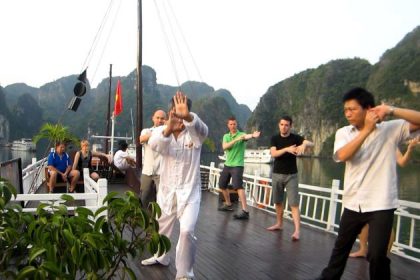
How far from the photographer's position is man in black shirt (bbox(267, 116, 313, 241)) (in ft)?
18.3

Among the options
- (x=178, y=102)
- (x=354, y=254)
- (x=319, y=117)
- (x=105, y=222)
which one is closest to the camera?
(x=105, y=222)

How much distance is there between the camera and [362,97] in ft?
9.48

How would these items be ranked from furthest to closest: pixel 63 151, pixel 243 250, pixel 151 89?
pixel 151 89
pixel 63 151
pixel 243 250

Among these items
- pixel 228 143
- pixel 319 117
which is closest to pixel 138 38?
pixel 228 143

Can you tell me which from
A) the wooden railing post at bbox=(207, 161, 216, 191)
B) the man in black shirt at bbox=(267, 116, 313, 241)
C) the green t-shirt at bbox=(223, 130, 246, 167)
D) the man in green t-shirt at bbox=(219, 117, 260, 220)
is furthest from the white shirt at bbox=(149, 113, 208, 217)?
the wooden railing post at bbox=(207, 161, 216, 191)

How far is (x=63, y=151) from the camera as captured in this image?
816 cm

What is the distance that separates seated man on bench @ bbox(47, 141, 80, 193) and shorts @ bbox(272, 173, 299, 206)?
4.15 meters

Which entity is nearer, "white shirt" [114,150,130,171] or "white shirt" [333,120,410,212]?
"white shirt" [333,120,410,212]

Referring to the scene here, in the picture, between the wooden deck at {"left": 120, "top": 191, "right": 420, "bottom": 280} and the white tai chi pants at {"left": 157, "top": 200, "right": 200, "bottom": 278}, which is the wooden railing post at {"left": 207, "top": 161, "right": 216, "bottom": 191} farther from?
the white tai chi pants at {"left": 157, "top": 200, "right": 200, "bottom": 278}

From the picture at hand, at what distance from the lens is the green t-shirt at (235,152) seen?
6996 mm

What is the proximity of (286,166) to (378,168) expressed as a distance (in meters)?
2.84

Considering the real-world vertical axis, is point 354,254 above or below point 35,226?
below

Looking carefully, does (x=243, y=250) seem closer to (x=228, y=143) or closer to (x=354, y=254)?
(x=354, y=254)

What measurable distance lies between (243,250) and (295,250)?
65cm
